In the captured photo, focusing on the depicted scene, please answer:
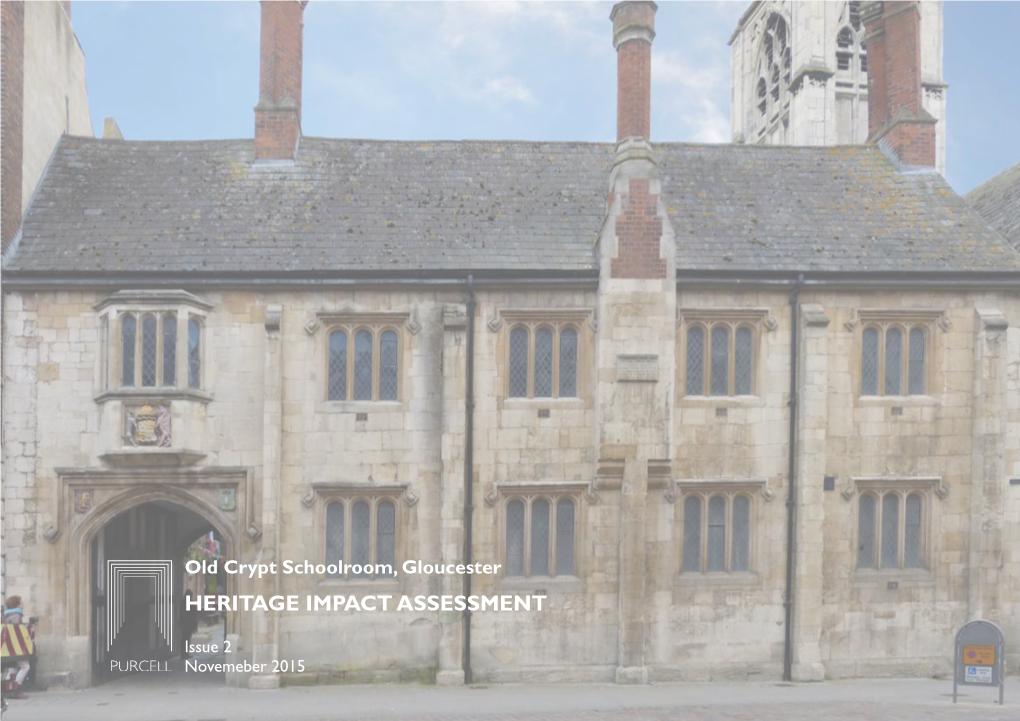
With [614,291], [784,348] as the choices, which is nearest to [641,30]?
[614,291]

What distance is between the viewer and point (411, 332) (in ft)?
52.7

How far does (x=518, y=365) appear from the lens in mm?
16281

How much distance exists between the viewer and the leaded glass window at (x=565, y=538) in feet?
53.3

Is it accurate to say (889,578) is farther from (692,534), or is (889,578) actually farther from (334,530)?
(334,530)

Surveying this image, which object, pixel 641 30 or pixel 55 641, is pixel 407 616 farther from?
pixel 641 30

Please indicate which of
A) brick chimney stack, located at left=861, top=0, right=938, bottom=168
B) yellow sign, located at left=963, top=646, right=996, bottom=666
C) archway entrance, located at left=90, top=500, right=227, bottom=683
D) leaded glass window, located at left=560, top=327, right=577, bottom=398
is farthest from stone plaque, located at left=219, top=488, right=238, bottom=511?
brick chimney stack, located at left=861, top=0, right=938, bottom=168

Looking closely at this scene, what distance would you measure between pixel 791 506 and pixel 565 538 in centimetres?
413

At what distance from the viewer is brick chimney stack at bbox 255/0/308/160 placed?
18.2m

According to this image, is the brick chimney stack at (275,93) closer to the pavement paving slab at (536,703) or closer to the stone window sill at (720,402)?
the stone window sill at (720,402)

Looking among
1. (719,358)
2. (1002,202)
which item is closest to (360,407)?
(719,358)

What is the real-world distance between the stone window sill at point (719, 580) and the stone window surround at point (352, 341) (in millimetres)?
6007

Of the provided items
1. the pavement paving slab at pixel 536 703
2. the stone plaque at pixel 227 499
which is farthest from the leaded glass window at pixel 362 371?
the pavement paving slab at pixel 536 703

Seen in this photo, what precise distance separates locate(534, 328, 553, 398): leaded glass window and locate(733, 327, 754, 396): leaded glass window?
3.43 m

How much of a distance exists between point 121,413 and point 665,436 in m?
9.39
